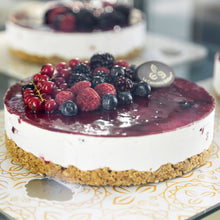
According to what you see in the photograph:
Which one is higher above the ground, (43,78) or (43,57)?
(43,78)

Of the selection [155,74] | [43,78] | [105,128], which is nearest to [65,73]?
[43,78]

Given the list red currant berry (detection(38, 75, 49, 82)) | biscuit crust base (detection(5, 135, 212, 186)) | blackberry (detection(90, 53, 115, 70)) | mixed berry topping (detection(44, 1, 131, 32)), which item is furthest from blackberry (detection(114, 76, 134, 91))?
mixed berry topping (detection(44, 1, 131, 32))

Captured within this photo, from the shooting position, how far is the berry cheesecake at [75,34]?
4.14 metres

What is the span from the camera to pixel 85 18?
4180 mm

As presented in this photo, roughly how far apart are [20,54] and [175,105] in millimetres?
2163

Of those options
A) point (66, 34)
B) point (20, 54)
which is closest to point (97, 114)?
point (66, 34)

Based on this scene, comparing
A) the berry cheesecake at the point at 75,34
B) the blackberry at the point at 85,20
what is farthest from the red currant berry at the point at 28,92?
the blackberry at the point at 85,20

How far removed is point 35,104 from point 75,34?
69.2 inches

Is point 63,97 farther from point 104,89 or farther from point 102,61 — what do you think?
point 102,61

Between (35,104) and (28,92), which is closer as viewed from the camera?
(35,104)

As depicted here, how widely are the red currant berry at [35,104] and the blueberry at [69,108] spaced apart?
126 mm

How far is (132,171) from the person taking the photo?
7.62 ft

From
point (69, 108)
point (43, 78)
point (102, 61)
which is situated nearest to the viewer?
point (69, 108)

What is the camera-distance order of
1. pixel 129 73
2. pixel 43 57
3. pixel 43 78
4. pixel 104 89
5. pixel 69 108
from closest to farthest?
pixel 69 108 → pixel 104 89 → pixel 43 78 → pixel 129 73 → pixel 43 57
